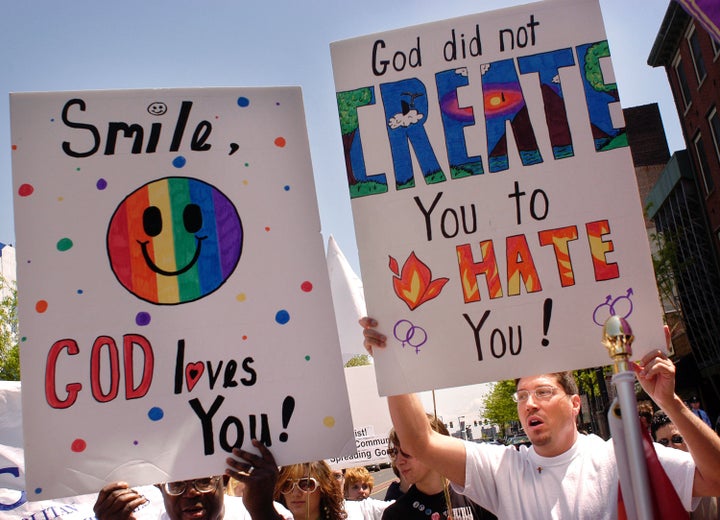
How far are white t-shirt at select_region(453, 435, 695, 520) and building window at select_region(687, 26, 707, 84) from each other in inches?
1058

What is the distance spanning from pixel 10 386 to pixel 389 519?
3.01 metres

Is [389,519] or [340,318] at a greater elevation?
[340,318]

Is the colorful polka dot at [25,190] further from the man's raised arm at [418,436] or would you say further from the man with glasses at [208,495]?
the man's raised arm at [418,436]

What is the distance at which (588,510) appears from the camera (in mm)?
2885

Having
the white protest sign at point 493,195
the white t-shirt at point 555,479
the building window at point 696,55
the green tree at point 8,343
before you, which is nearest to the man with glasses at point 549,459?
the white t-shirt at point 555,479

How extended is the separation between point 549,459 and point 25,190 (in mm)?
2398

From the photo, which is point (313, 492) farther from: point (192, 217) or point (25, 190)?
point (25, 190)

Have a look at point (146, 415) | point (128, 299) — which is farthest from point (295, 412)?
point (128, 299)

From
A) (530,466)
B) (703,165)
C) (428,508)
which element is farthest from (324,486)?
(703,165)

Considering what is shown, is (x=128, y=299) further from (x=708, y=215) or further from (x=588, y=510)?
(x=708, y=215)

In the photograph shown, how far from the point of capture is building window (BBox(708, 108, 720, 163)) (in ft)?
84.0

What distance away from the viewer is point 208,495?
3.55 metres

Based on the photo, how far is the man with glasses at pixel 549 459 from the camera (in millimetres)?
2725

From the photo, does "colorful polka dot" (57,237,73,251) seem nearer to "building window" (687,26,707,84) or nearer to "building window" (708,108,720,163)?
"building window" (708,108,720,163)
